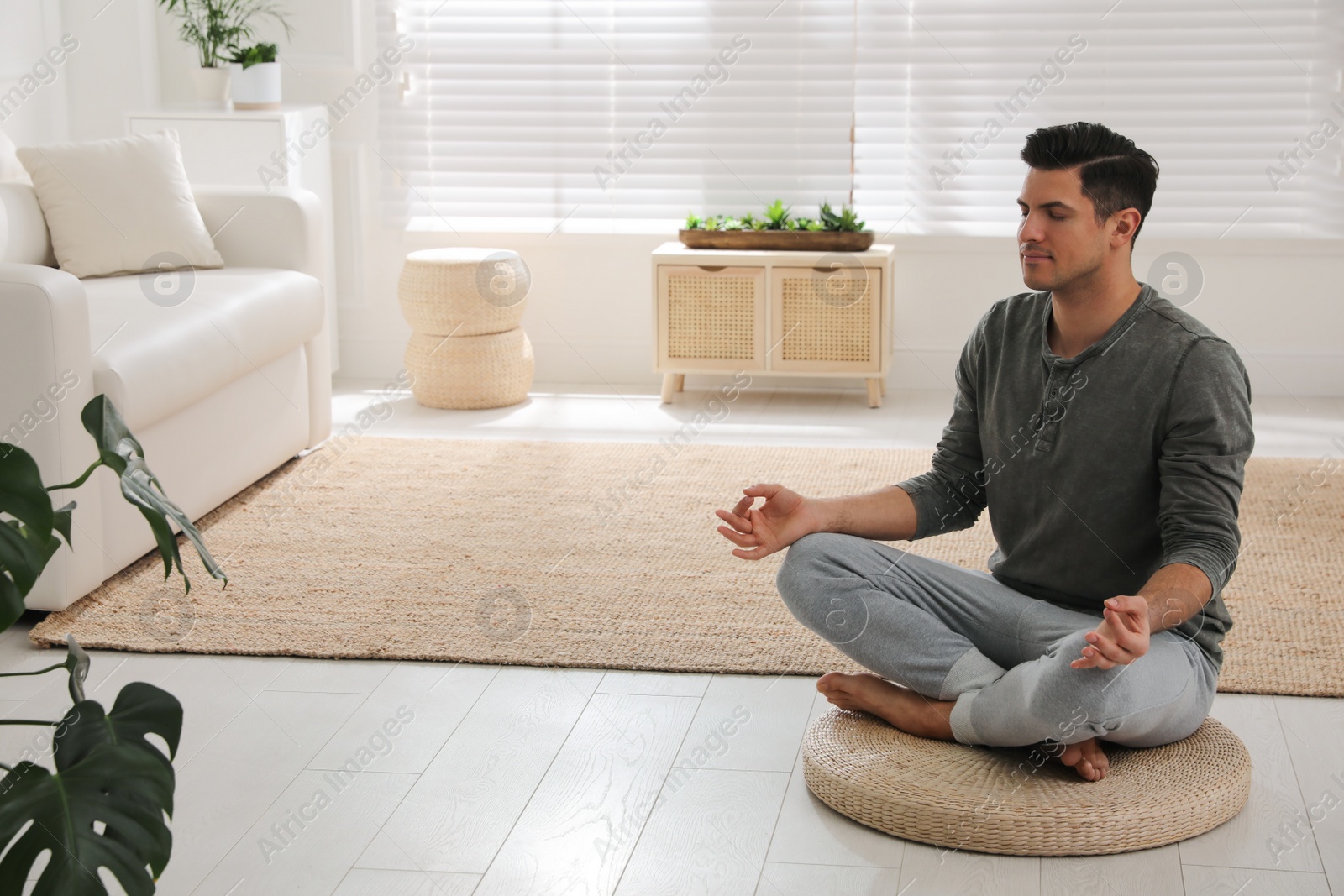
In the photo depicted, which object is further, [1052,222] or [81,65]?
[81,65]

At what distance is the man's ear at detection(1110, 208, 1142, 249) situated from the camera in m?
1.82

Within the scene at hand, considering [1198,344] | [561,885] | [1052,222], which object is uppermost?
[1052,222]

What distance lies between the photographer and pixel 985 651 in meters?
1.96

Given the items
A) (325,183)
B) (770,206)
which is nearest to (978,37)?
(770,206)

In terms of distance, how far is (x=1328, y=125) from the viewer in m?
4.45

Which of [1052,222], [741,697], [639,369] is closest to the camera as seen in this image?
[1052,222]

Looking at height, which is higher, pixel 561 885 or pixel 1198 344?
pixel 1198 344

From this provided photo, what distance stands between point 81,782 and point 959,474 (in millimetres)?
1366

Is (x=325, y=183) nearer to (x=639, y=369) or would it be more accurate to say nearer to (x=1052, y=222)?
(x=639, y=369)

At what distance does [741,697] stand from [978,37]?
3.02 metres

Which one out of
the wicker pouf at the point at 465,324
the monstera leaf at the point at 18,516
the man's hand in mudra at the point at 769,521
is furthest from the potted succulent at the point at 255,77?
the monstera leaf at the point at 18,516

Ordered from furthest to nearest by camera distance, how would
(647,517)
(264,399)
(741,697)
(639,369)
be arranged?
(639,369) < (264,399) < (647,517) < (741,697)

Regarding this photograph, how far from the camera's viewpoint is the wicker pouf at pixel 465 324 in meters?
4.36

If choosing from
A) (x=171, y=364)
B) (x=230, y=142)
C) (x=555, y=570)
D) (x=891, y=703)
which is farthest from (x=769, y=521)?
(x=230, y=142)
